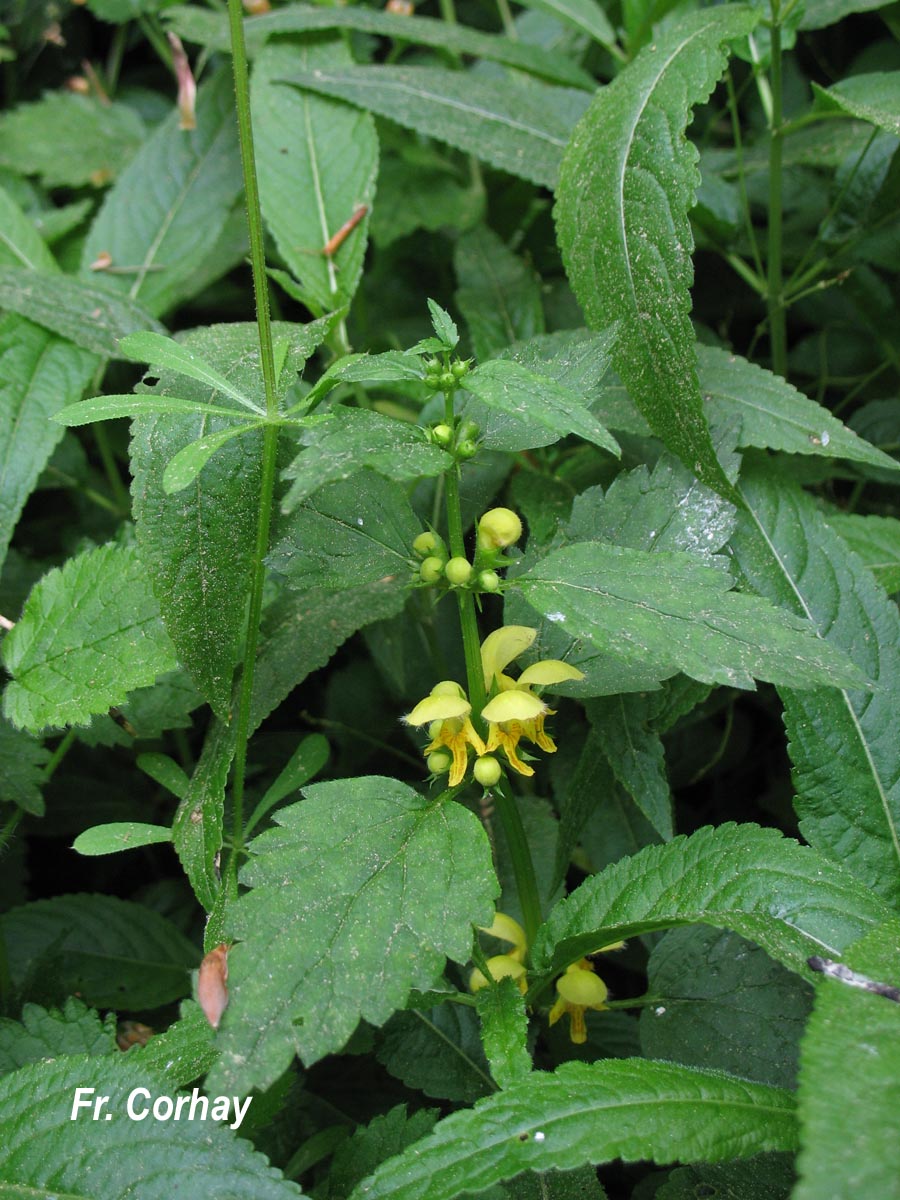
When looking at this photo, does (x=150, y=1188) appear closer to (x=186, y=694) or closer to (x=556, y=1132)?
(x=556, y=1132)

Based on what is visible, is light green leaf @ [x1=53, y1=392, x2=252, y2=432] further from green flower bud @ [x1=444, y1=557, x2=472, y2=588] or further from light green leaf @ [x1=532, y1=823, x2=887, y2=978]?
light green leaf @ [x1=532, y1=823, x2=887, y2=978]

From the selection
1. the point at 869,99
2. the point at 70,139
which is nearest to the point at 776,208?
the point at 869,99

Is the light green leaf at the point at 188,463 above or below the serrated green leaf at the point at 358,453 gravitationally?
below

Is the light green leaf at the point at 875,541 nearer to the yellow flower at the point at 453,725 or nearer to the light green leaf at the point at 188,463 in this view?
the yellow flower at the point at 453,725

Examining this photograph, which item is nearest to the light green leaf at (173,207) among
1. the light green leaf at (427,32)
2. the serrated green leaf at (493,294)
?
the light green leaf at (427,32)

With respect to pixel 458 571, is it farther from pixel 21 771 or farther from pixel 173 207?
pixel 173 207

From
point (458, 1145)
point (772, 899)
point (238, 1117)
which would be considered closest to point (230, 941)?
point (238, 1117)
